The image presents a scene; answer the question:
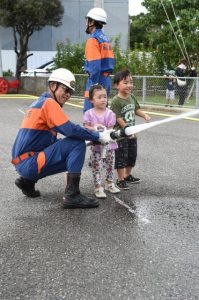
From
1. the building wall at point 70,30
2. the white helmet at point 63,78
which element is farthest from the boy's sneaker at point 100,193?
the building wall at point 70,30

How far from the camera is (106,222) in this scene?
175 inches

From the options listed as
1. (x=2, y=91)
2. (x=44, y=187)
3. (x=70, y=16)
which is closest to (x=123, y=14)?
(x=70, y=16)

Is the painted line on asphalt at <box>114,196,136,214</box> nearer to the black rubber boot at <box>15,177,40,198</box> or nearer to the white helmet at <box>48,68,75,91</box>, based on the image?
the black rubber boot at <box>15,177,40,198</box>

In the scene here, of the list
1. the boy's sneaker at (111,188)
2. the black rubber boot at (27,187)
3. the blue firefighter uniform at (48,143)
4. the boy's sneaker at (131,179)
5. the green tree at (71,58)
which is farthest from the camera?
the green tree at (71,58)

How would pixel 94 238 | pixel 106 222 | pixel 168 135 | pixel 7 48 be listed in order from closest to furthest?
pixel 94 238 < pixel 106 222 < pixel 168 135 < pixel 7 48

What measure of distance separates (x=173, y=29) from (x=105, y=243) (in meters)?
15.9

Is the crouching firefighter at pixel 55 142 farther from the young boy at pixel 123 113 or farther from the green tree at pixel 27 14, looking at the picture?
the green tree at pixel 27 14

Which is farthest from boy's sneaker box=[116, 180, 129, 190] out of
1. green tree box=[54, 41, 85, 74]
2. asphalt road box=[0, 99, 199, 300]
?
green tree box=[54, 41, 85, 74]

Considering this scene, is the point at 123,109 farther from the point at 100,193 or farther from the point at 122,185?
the point at 100,193

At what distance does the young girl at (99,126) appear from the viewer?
17.0 feet

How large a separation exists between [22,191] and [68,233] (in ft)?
4.13

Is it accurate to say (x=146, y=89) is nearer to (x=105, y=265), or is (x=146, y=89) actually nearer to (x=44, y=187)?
(x=44, y=187)

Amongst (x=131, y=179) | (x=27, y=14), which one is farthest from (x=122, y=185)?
(x=27, y=14)

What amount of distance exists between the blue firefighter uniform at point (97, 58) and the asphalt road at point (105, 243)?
123cm
